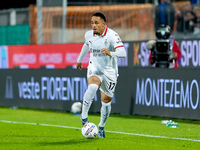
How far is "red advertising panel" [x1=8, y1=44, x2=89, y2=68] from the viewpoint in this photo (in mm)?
20156

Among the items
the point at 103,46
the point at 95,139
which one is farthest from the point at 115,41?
the point at 95,139

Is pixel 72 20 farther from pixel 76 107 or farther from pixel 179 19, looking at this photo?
pixel 76 107

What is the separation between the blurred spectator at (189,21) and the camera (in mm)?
17578

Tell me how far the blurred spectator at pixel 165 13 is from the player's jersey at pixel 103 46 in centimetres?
827

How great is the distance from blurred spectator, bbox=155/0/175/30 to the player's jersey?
8267mm

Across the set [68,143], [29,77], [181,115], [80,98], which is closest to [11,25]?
[29,77]

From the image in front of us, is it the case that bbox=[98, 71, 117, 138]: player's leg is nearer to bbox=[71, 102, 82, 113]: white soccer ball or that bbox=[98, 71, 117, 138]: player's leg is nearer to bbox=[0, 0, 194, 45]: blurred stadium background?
bbox=[71, 102, 82, 113]: white soccer ball

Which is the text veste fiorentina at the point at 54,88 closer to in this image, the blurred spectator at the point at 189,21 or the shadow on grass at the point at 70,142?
the blurred spectator at the point at 189,21

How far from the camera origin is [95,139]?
1007 cm

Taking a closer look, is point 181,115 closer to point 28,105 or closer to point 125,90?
point 125,90

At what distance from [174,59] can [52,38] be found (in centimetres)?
692

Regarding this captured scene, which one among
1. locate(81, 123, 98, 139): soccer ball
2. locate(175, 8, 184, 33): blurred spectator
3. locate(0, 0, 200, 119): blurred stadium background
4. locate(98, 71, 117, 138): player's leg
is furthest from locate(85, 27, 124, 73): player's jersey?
locate(175, 8, 184, 33): blurred spectator

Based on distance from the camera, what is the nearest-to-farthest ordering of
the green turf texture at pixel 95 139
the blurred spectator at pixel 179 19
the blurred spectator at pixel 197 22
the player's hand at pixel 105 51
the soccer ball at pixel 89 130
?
1. the green turf texture at pixel 95 139
2. the player's hand at pixel 105 51
3. the soccer ball at pixel 89 130
4. the blurred spectator at pixel 197 22
5. the blurred spectator at pixel 179 19

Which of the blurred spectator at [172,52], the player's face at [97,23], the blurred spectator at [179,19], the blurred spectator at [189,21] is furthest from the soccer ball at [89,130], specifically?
the blurred spectator at [179,19]
